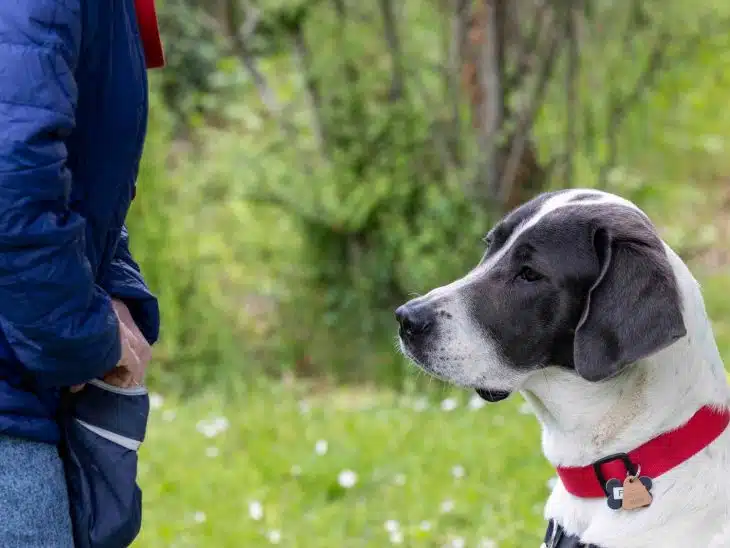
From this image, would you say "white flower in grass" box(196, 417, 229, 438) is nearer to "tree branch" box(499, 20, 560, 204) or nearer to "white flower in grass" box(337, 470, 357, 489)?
"white flower in grass" box(337, 470, 357, 489)

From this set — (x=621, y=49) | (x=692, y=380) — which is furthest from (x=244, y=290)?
(x=692, y=380)

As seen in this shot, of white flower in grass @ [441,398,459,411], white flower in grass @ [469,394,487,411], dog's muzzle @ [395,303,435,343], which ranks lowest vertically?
white flower in grass @ [441,398,459,411]

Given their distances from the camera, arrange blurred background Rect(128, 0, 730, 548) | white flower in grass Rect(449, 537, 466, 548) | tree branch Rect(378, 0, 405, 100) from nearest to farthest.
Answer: white flower in grass Rect(449, 537, 466, 548), blurred background Rect(128, 0, 730, 548), tree branch Rect(378, 0, 405, 100)

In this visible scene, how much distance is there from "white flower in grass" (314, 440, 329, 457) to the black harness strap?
2342mm

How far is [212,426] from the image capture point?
5445 millimetres

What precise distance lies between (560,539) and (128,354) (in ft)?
3.73

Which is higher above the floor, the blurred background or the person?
the person

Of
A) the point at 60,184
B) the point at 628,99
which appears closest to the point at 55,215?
the point at 60,184

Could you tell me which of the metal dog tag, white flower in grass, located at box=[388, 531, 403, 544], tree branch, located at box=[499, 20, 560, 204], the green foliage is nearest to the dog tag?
the metal dog tag

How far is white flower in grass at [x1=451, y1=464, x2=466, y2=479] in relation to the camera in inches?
186

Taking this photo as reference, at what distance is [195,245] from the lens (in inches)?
278

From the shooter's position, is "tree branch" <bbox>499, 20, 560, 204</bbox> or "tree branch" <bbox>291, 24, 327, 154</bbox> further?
"tree branch" <bbox>291, 24, 327, 154</bbox>

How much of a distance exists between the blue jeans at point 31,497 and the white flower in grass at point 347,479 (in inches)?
101

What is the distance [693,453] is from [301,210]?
4.63m
